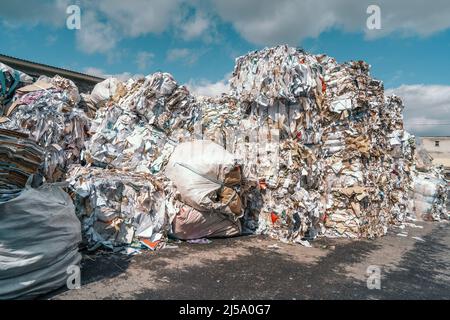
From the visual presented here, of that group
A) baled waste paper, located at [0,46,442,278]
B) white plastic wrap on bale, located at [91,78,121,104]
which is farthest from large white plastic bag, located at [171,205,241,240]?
white plastic wrap on bale, located at [91,78,121,104]

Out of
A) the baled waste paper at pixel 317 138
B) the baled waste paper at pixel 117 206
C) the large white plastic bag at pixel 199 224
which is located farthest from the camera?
the baled waste paper at pixel 317 138

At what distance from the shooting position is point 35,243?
2.55 m

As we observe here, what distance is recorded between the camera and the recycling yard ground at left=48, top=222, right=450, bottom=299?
286 cm

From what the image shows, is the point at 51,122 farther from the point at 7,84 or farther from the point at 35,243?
the point at 35,243

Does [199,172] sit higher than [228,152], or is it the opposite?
[228,152]

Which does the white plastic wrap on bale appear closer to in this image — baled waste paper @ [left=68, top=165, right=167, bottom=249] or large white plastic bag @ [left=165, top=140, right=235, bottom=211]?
baled waste paper @ [left=68, top=165, right=167, bottom=249]

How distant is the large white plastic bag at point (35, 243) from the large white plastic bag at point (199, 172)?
157 cm

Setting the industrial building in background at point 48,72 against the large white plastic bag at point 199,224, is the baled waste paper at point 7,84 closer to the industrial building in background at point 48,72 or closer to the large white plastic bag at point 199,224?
the large white plastic bag at point 199,224

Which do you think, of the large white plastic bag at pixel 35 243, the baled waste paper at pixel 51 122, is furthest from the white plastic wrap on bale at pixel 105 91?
the large white plastic bag at pixel 35 243

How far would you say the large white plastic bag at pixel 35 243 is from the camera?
2383 millimetres

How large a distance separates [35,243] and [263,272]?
2.07 metres

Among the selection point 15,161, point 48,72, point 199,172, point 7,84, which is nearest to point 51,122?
point 7,84
